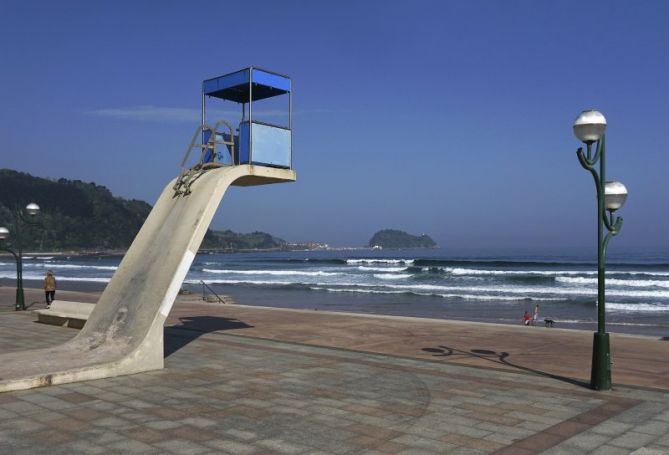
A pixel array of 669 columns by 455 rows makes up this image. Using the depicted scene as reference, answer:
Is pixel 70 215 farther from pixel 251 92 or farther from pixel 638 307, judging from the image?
pixel 251 92

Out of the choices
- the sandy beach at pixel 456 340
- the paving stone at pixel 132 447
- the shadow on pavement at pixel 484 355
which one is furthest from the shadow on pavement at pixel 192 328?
the paving stone at pixel 132 447

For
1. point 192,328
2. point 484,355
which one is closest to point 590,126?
point 484,355

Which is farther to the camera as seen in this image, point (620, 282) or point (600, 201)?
point (620, 282)

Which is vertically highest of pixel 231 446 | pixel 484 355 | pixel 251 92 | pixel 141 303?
pixel 251 92

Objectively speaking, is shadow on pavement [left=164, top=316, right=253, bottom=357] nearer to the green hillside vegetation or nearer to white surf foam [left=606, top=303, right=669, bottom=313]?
white surf foam [left=606, top=303, right=669, bottom=313]

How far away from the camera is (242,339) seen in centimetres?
1249

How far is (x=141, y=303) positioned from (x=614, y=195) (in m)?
7.22

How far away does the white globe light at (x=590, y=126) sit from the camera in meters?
8.09

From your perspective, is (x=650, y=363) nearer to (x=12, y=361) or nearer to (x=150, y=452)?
(x=150, y=452)

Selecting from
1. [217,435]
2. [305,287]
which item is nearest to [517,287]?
[305,287]

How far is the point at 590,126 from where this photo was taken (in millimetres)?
8102

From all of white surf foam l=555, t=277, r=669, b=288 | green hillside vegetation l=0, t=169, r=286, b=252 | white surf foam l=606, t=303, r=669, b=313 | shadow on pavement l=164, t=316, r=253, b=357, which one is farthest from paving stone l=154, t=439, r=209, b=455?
green hillside vegetation l=0, t=169, r=286, b=252

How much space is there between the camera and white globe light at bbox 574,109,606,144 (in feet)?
26.5

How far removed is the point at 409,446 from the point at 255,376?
3.68 m
